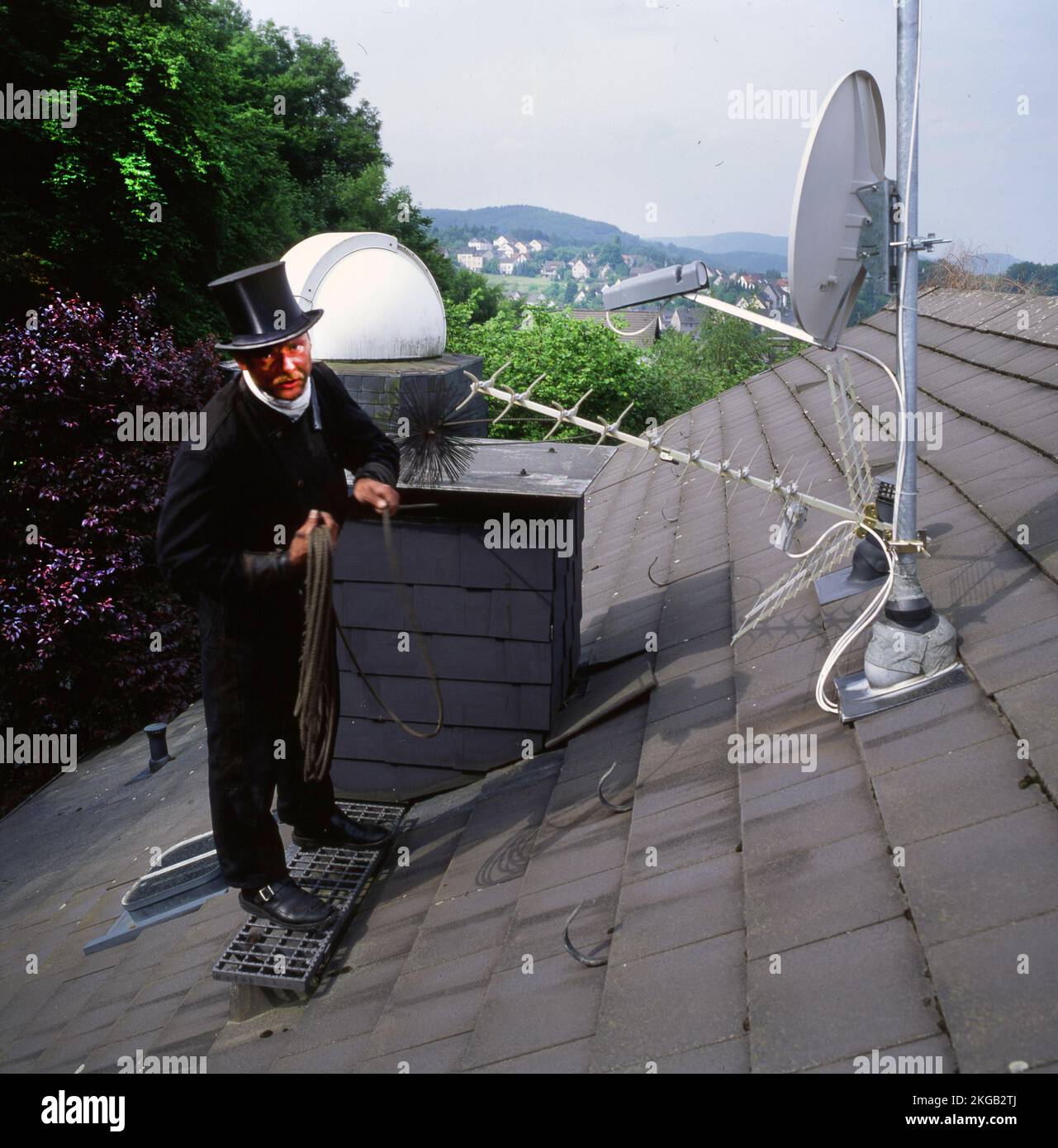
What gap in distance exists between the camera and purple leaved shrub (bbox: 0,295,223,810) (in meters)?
14.3

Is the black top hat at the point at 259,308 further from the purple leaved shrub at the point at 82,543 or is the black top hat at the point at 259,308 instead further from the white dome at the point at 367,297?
the purple leaved shrub at the point at 82,543

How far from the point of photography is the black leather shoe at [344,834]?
3.80m

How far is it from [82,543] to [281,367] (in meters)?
13.1

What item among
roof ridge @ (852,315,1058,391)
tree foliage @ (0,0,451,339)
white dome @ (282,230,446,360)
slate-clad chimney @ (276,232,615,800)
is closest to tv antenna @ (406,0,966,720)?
slate-clad chimney @ (276,232,615,800)

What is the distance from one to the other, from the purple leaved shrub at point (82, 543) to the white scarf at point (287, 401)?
11.8 m

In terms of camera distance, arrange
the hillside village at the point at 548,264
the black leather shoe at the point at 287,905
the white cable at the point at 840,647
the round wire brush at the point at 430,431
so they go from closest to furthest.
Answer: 1. the white cable at the point at 840,647
2. the black leather shoe at the point at 287,905
3. the round wire brush at the point at 430,431
4. the hillside village at the point at 548,264

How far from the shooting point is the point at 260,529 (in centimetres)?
305

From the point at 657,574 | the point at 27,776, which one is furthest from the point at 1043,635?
the point at 27,776

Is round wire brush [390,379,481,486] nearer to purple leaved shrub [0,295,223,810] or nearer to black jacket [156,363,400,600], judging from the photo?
black jacket [156,363,400,600]

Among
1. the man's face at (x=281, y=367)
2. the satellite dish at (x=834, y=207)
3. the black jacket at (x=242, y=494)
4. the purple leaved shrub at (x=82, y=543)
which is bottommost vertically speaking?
the purple leaved shrub at (x=82, y=543)

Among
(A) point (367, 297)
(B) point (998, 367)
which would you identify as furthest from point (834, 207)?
(A) point (367, 297)

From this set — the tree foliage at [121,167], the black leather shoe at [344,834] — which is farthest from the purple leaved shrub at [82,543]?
the black leather shoe at [344,834]

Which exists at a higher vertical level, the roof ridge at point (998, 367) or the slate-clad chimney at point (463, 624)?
the roof ridge at point (998, 367)

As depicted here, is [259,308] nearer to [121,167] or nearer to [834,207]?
[834,207]
